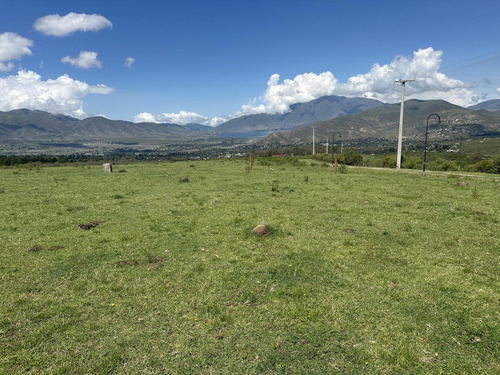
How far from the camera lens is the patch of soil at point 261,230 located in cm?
1421

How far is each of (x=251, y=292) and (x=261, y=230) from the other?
543cm

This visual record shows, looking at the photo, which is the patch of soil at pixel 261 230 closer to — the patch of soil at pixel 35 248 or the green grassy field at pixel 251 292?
the green grassy field at pixel 251 292

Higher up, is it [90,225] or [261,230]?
[90,225]

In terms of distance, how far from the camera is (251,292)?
29.8ft

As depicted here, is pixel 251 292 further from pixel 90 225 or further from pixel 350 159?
pixel 350 159

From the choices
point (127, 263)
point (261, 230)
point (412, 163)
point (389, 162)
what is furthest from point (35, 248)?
point (389, 162)

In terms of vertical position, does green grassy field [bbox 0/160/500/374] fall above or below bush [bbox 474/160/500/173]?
above

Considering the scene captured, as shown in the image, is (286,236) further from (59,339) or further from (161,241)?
(59,339)

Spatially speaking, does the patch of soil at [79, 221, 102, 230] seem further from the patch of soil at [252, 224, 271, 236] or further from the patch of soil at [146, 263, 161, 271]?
the patch of soil at [252, 224, 271, 236]

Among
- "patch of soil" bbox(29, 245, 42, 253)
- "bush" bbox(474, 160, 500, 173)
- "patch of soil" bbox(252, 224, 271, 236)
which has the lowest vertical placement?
"bush" bbox(474, 160, 500, 173)

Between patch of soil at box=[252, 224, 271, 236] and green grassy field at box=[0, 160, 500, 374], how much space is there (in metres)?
0.45

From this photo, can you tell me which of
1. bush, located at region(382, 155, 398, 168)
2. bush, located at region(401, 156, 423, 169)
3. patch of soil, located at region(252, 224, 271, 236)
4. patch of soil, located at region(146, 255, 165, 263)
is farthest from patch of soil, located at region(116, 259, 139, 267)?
bush, located at region(401, 156, 423, 169)

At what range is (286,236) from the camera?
45.6ft

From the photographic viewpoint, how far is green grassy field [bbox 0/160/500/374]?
6457 mm
